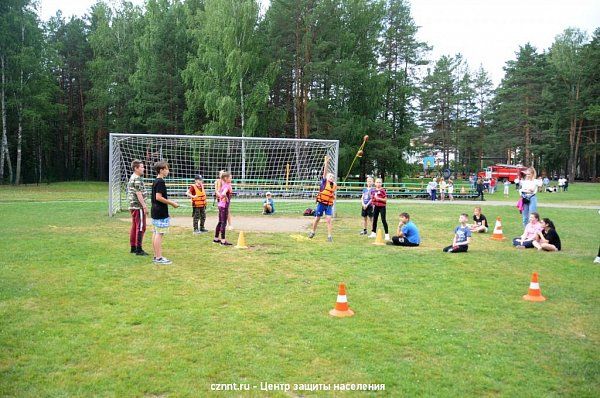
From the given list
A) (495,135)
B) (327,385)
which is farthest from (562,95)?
(327,385)

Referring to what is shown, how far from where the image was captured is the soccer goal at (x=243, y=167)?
21953mm

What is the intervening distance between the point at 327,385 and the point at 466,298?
340 cm

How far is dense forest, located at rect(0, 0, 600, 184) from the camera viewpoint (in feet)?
115

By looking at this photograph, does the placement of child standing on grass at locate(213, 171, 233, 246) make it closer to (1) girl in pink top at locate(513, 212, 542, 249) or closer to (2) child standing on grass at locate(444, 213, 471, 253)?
(2) child standing on grass at locate(444, 213, 471, 253)

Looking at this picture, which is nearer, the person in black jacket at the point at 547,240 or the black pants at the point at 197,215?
the person in black jacket at the point at 547,240

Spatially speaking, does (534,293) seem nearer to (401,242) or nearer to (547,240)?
(401,242)

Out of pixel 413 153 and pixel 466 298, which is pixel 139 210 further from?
pixel 413 153

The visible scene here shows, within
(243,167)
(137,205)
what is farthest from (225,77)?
(137,205)

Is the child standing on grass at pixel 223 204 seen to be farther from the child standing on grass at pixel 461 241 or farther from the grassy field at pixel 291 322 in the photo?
the child standing on grass at pixel 461 241

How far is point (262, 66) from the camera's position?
118 feet

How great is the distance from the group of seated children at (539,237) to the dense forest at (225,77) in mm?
24664

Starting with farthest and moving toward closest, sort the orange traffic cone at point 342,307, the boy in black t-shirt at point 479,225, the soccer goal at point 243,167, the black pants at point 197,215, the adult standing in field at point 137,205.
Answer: the soccer goal at point 243,167 < the boy in black t-shirt at point 479,225 < the black pants at point 197,215 < the adult standing in field at point 137,205 < the orange traffic cone at point 342,307

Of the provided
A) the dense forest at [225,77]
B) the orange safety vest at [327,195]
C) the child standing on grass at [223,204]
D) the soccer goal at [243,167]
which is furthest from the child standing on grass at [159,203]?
the dense forest at [225,77]

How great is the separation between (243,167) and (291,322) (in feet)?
58.0
